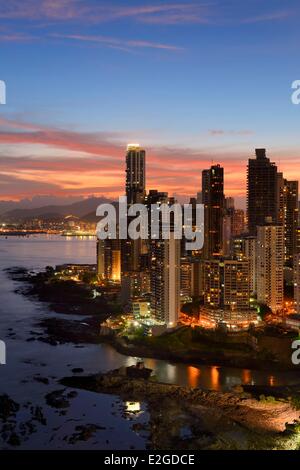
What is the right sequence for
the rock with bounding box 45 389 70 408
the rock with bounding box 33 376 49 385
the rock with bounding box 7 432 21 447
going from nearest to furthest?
the rock with bounding box 7 432 21 447 → the rock with bounding box 45 389 70 408 → the rock with bounding box 33 376 49 385

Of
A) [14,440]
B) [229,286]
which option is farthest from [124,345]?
[14,440]

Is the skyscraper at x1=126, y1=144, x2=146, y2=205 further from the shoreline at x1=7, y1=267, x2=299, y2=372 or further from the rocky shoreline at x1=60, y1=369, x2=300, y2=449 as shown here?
the rocky shoreline at x1=60, y1=369, x2=300, y2=449

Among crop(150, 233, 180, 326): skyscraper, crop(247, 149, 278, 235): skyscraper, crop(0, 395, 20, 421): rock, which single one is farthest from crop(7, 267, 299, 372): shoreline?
crop(247, 149, 278, 235): skyscraper

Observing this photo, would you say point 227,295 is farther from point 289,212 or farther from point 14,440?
point 289,212

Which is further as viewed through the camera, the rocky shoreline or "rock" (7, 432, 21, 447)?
the rocky shoreline

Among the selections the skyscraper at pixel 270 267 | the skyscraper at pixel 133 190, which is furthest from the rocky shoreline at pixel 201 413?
the skyscraper at pixel 133 190
